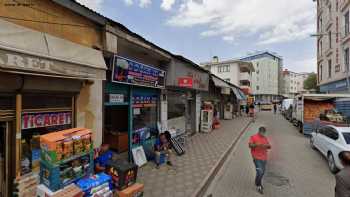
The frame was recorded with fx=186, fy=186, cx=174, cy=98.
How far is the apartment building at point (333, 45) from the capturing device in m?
16.5

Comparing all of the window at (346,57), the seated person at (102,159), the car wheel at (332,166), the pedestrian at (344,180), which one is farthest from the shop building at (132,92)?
the window at (346,57)

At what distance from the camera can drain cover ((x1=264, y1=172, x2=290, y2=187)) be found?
537 cm

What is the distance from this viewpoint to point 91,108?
16.1ft

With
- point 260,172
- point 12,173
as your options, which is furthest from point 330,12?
point 12,173

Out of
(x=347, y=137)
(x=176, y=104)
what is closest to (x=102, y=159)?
(x=176, y=104)

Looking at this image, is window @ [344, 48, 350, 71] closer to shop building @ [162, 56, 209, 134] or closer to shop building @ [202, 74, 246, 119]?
shop building @ [202, 74, 246, 119]

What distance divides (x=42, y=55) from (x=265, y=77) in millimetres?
67006

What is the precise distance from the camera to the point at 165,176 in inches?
222

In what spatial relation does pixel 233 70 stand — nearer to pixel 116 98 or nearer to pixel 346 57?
pixel 346 57

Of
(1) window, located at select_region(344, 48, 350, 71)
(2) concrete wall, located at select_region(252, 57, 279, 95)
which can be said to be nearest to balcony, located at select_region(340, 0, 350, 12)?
(1) window, located at select_region(344, 48, 350, 71)

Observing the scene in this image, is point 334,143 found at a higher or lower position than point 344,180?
lower

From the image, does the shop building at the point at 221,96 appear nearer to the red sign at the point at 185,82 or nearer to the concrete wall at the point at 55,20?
the red sign at the point at 185,82

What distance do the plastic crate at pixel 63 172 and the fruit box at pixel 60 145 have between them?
98 mm

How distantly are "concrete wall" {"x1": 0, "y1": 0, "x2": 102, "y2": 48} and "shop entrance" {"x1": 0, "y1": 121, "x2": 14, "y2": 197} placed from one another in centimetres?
199
